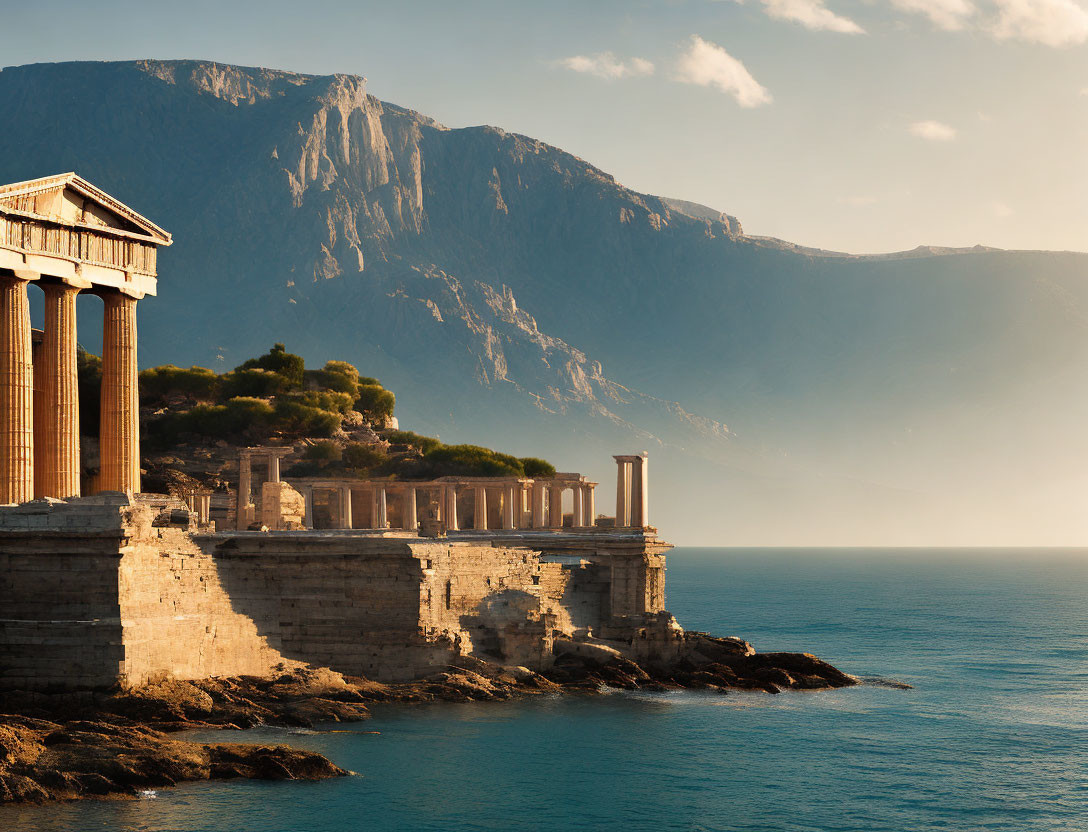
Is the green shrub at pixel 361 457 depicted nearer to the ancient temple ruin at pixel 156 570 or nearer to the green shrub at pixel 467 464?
the green shrub at pixel 467 464

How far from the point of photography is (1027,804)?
42.4 metres

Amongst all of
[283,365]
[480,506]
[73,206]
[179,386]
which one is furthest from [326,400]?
[73,206]

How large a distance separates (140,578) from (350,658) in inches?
408

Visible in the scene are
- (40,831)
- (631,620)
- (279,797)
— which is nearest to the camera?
(40,831)

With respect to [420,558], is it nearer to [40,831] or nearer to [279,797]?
[279,797]

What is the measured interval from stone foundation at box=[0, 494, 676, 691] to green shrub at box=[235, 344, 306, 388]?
38808mm

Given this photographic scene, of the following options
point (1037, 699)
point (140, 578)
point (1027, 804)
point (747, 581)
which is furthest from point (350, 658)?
point (747, 581)

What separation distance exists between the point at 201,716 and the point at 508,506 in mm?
37857

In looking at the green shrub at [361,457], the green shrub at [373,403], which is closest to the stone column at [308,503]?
the green shrub at [361,457]

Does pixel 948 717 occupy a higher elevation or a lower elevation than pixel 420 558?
lower

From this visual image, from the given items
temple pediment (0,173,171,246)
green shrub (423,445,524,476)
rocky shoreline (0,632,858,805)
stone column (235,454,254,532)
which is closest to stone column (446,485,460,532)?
stone column (235,454,254,532)

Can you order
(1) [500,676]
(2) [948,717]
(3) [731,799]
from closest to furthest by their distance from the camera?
1. (3) [731,799]
2. (1) [500,676]
3. (2) [948,717]

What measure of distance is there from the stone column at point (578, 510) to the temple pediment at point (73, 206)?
33744 millimetres

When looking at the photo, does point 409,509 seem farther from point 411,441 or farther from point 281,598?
point 281,598
